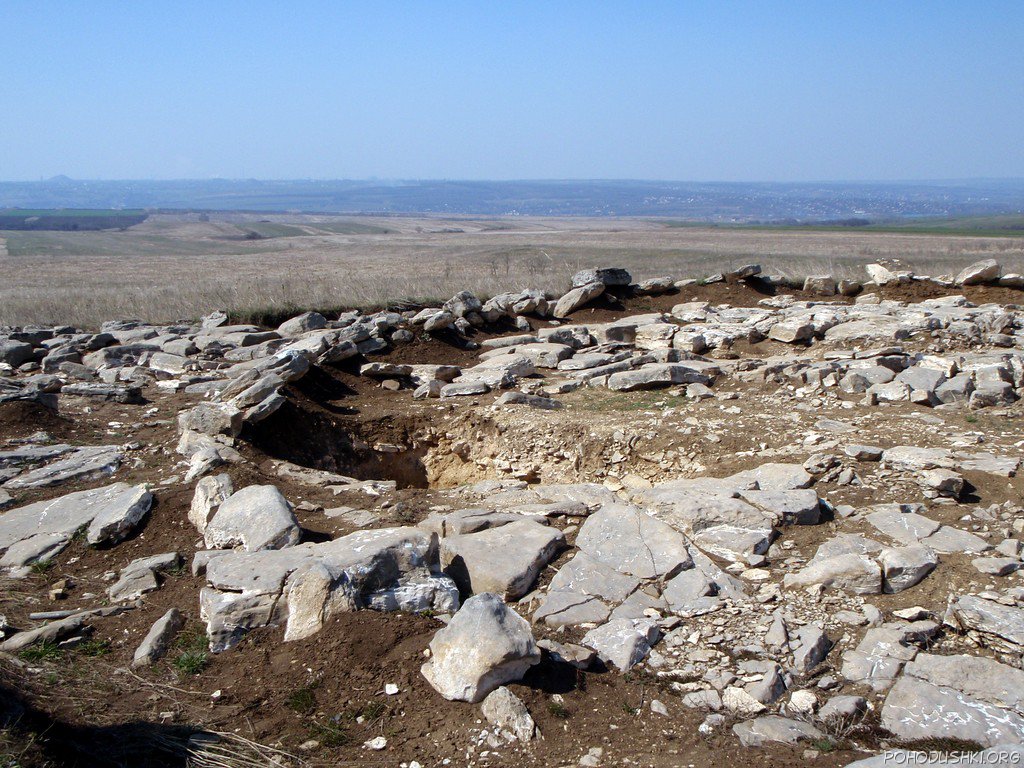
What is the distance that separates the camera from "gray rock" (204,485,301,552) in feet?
18.4

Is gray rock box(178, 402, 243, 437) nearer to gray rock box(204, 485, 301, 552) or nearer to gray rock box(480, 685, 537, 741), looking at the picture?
gray rock box(204, 485, 301, 552)

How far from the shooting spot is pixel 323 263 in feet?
135

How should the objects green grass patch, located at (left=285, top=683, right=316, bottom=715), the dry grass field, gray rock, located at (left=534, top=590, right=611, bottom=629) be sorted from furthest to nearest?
the dry grass field < gray rock, located at (left=534, top=590, right=611, bottom=629) < green grass patch, located at (left=285, top=683, right=316, bottom=715)

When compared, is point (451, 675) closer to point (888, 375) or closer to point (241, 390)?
point (241, 390)

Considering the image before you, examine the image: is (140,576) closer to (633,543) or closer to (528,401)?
(633,543)

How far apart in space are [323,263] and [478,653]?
39.3 metres

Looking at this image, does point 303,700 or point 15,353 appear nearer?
point 303,700

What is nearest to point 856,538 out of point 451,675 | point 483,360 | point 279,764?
point 451,675

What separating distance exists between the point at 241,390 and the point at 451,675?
619 cm

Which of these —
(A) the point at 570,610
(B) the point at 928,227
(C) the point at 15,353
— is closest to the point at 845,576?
(A) the point at 570,610

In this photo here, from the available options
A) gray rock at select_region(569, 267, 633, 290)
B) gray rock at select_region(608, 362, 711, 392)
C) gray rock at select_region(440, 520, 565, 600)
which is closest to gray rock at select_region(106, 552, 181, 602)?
gray rock at select_region(440, 520, 565, 600)

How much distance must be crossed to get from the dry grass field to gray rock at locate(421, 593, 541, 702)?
12059mm

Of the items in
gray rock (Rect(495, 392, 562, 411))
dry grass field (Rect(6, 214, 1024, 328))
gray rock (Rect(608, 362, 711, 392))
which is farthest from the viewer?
dry grass field (Rect(6, 214, 1024, 328))

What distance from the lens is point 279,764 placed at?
3689 mm
